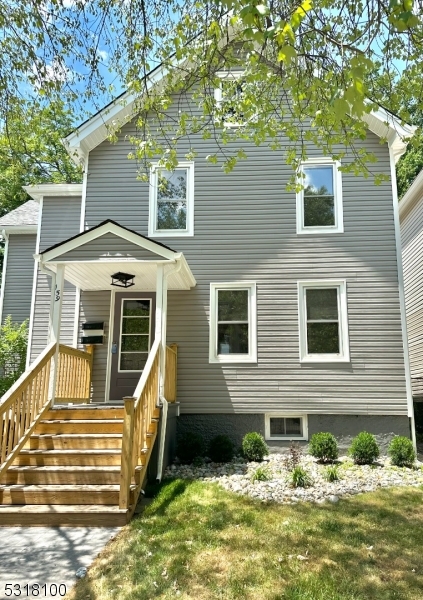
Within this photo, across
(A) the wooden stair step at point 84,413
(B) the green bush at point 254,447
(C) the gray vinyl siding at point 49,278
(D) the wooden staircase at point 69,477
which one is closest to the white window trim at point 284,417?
(B) the green bush at point 254,447

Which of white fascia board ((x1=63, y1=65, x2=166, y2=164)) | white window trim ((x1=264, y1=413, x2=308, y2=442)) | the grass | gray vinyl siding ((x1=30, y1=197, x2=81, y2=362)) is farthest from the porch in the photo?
white fascia board ((x1=63, y1=65, x2=166, y2=164))

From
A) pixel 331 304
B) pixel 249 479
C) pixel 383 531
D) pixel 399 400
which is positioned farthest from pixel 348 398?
pixel 383 531

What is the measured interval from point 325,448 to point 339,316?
2.49 meters

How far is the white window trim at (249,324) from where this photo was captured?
816cm

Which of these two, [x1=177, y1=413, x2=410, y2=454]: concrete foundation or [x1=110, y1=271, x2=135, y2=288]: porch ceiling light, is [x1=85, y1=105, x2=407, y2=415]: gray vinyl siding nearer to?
[x1=177, y1=413, x2=410, y2=454]: concrete foundation

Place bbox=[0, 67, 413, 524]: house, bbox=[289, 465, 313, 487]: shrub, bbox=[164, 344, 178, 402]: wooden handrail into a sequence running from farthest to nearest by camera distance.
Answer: bbox=[0, 67, 413, 524]: house, bbox=[164, 344, 178, 402]: wooden handrail, bbox=[289, 465, 313, 487]: shrub

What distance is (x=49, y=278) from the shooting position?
9.05 metres

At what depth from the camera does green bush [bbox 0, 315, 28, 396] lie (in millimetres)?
9695

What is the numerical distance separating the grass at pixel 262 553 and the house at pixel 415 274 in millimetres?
Answer: 6820

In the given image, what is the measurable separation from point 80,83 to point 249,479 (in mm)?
5851

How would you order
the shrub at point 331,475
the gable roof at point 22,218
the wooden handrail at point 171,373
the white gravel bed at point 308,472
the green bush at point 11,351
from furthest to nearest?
the gable roof at point 22,218, the green bush at point 11,351, the wooden handrail at point 171,373, the shrub at point 331,475, the white gravel bed at point 308,472

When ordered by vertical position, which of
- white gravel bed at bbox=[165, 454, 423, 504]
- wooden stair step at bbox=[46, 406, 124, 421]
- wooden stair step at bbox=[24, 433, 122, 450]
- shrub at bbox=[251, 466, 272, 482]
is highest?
wooden stair step at bbox=[46, 406, 124, 421]

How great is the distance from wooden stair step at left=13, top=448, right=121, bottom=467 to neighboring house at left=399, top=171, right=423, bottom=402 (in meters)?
8.72

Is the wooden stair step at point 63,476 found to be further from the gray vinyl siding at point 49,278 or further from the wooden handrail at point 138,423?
the gray vinyl siding at point 49,278
